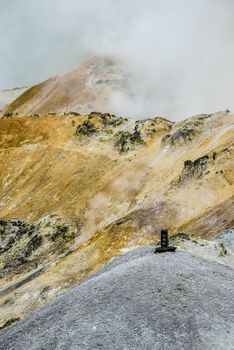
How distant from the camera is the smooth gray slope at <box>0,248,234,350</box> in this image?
69.3 feet

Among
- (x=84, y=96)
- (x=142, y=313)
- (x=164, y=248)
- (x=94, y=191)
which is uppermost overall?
(x=84, y=96)

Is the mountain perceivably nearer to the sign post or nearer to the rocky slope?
the rocky slope

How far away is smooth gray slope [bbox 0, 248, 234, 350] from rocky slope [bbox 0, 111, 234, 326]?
16.1 meters

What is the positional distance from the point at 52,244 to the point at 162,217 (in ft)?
49.5

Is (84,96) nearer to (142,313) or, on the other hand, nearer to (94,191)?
(94,191)

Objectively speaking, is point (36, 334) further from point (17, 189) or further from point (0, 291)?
point (17, 189)

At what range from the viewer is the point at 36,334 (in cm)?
2320

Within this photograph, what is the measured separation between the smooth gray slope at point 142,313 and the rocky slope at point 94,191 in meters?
16.1

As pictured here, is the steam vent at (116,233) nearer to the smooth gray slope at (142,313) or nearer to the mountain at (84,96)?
the smooth gray slope at (142,313)

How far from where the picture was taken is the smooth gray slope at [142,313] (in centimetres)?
2112

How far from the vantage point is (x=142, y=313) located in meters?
22.4

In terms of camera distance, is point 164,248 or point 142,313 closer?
point 142,313

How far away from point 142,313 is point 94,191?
45.2 meters

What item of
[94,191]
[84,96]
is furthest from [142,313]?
[84,96]
